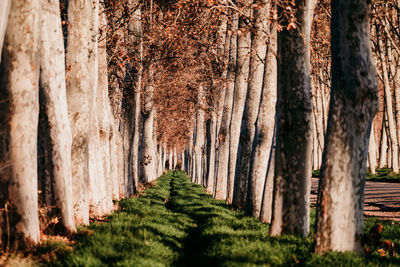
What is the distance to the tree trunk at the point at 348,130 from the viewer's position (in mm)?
5211

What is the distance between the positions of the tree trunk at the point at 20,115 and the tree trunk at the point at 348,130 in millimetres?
3868

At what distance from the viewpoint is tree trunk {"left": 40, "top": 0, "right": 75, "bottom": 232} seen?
637 cm

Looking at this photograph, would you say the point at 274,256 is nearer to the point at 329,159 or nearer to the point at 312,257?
the point at 312,257

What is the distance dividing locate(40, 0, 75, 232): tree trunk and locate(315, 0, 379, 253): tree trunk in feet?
12.8

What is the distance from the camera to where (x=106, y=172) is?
35.7 ft

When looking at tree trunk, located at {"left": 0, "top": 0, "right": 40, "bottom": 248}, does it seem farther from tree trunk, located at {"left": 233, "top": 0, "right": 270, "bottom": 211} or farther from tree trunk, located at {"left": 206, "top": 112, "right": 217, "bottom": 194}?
tree trunk, located at {"left": 206, "top": 112, "right": 217, "bottom": 194}

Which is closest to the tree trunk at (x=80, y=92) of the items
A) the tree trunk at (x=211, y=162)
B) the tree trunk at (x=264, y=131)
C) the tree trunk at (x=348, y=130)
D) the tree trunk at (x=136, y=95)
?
Answer: the tree trunk at (x=264, y=131)

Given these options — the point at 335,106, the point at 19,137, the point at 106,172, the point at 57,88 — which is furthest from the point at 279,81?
the point at 106,172

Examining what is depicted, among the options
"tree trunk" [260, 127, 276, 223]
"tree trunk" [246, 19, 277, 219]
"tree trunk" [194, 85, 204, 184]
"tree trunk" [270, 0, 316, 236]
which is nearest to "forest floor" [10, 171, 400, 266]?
"tree trunk" [270, 0, 316, 236]

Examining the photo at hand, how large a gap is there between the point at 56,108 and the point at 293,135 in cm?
370

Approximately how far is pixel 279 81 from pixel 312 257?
276cm

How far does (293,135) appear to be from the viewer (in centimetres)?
635

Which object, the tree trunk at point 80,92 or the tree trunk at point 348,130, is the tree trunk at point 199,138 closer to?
the tree trunk at point 80,92

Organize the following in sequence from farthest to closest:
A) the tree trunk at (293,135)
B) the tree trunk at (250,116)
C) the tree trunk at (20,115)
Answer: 1. the tree trunk at (250,116)
2. the tree trunk at (293,135)
3. the tree trunk at (20,115)
